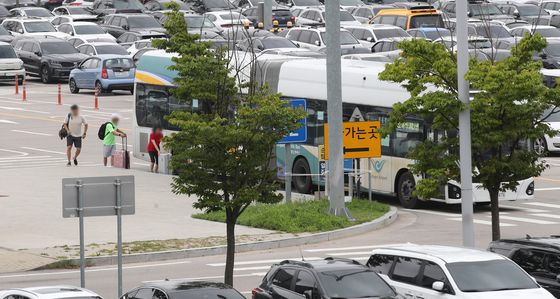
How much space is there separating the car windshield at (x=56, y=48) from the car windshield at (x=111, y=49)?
1.37m

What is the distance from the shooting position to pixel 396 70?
943 inches

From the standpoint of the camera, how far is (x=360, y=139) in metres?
31.3

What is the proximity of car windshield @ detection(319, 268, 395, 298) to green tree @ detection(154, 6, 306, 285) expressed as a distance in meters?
3.94

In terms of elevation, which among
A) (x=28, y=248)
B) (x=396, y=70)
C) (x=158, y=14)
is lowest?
(x=28, y=248)

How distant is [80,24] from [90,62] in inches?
547

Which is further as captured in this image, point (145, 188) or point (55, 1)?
point (55, 1)

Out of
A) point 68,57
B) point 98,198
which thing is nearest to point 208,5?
point 68,57

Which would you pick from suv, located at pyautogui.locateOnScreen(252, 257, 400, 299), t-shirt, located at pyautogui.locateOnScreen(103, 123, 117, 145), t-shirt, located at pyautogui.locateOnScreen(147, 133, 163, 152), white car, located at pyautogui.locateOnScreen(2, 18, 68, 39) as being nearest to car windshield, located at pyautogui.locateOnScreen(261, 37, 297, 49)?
white car, located at pyautogui.locateOnScreen(2, 18, 68, 39)

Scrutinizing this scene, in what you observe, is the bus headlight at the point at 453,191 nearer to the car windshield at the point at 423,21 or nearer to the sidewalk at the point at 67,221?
the sidewalk at the point at 67,221

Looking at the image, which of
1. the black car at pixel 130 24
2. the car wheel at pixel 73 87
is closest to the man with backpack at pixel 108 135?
the car wheel at pixel 73 87

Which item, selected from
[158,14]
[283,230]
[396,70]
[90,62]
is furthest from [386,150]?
[158,14]

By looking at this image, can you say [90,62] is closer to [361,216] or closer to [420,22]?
→ [420,22]

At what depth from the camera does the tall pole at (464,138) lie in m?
22.0

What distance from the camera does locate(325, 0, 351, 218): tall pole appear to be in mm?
29359
